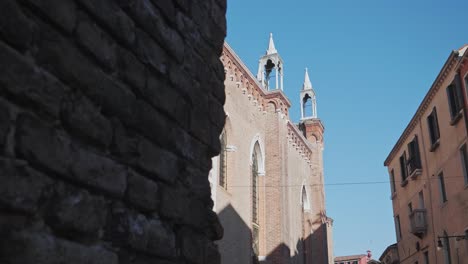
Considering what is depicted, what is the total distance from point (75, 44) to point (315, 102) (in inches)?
1090

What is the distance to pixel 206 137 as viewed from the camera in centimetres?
330

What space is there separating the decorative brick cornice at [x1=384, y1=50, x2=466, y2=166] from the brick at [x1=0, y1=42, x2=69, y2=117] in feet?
59.5

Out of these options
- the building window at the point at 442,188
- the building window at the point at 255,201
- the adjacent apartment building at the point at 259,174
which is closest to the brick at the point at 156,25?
the adjacent apartment building at the point at 259,174

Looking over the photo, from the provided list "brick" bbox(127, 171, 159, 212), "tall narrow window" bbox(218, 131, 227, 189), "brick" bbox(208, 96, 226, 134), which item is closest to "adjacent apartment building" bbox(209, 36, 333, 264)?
"tall narrow window" bbox(218, 131, 227, 189)

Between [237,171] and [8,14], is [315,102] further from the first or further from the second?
[8,14]

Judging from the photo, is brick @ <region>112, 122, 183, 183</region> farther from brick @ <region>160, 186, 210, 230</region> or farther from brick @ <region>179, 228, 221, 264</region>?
brick @ <region>179, 228, 221, 264</region>

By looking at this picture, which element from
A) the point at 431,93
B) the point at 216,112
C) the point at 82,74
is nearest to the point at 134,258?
the point at 82,74

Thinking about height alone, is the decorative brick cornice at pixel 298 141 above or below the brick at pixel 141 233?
above

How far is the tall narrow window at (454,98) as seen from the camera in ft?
59.6

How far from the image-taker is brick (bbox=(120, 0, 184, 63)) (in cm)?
268

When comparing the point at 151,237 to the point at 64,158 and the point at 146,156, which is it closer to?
the point at 146,156

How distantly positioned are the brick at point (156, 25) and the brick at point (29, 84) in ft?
2.56

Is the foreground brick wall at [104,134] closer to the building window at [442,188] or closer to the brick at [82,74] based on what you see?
the brick at [82,74]

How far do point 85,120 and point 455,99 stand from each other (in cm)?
1882
